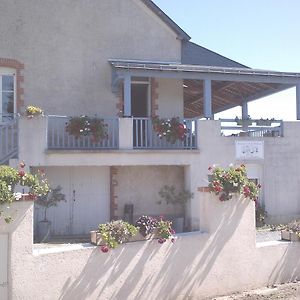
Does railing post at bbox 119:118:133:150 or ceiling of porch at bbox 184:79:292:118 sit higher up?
ceiling of porch at bbox 184:79:292:118

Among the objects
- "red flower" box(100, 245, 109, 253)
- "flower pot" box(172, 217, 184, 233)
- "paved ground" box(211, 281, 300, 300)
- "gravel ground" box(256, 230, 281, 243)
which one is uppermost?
"red flower" box(100, 245, 109, 253)

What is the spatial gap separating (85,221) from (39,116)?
3721mm

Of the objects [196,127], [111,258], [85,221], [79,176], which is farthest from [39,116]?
[111,258]

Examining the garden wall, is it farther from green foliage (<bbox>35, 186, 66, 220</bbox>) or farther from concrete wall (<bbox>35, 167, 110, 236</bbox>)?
concrete wall (<bbox>35, 167, 110, 236</bbox>)

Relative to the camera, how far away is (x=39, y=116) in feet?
38.9

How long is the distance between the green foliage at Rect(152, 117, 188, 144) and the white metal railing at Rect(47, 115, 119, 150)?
3.89 ft

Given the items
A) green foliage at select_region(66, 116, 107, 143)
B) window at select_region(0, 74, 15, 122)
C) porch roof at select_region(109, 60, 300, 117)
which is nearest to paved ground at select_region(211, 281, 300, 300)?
green foliage at select_region(66, 116, 107, 143)

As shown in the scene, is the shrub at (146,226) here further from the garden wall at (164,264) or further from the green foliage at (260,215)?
the green foliage at (260,215)

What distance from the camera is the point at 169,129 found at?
13.4m

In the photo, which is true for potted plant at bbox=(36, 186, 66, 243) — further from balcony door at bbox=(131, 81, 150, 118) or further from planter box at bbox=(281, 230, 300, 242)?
planter box at bbox=(281, 230, 300, 242)

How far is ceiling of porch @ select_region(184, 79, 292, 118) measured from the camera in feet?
52.3

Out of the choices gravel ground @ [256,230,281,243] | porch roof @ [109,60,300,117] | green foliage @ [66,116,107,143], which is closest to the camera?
gravel ground @ [256,230,281,243]

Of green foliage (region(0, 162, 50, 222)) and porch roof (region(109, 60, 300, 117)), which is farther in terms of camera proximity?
→ porch roof (region(109, 60, 300, 117))

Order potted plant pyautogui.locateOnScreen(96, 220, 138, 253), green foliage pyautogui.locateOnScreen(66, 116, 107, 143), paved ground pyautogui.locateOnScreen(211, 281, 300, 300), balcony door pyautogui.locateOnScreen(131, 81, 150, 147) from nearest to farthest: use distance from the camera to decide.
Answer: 1. potted plant pyautogui.locateOnScreen(96, 220, 138, 253)
2. paved ground pyautogui.locateOnScreen(211, 281, 300, 300)
3. green foliage pyautogui.locateOnScreen(66, 116, 107, 143)
4. balcony door pyautogui.locateOnScreen(131, 81, 150, 147)
